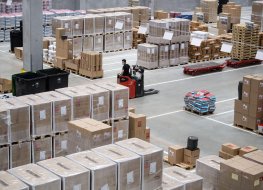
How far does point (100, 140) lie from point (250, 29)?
1499 cm

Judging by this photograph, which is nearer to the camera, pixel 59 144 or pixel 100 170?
pixel 100 170

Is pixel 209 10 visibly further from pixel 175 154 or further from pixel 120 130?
pixel 120 130

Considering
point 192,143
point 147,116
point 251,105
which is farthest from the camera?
point 147,116

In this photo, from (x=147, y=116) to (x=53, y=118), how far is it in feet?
16.6

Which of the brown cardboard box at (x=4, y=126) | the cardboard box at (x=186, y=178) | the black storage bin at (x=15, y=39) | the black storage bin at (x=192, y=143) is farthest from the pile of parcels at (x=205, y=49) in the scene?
the cardboard box at (x=186, y=178)

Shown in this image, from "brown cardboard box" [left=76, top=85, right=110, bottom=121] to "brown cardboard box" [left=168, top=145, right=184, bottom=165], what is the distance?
1.73 meters

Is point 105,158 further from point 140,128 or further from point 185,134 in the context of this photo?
point 185,134

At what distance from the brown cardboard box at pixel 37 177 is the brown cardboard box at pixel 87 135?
1.66m

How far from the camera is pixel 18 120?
11.2m

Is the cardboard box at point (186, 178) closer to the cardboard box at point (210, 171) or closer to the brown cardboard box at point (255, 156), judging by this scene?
the cardboard box at point (210, 171)

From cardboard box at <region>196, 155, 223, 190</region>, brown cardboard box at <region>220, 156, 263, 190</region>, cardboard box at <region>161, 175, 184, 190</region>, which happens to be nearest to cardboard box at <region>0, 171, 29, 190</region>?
cardboard box at <region>161, 175, 184, 190</region>

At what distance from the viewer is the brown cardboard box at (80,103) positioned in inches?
474

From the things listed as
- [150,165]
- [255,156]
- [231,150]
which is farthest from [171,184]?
[231,150]

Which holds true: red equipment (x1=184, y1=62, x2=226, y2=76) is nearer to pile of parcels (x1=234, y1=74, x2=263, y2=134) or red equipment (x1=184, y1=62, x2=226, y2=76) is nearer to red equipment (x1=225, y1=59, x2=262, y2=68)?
red equipment (x1=225, y1=59, x2=262, y2=68)
